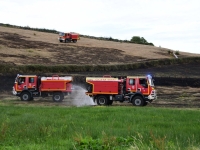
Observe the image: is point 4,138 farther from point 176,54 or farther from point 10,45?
point 176,54

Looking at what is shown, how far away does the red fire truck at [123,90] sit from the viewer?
30.1 meters

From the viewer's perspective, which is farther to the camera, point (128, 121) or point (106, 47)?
point (106, 47)

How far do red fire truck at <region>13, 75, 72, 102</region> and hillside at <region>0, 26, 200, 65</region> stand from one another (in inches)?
631

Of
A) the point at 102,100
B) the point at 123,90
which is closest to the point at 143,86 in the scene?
the point at 123,90

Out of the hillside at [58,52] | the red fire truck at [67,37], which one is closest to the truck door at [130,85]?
the hillside at [58,52]

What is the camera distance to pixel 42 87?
3434cm

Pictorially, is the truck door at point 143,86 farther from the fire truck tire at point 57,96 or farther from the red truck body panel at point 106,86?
the fire truck tire at point 57,96

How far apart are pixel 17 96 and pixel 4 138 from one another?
24229mm

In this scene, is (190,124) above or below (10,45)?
below

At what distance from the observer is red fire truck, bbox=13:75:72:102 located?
3406 cm

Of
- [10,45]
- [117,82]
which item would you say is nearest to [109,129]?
[117,82]

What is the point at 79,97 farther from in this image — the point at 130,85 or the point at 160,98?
the point at 160,98

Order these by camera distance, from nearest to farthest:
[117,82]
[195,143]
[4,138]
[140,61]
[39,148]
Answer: [39,148]
[195,143]
[4,138]
[117,82]
[140,61]

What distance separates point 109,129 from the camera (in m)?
13.4
